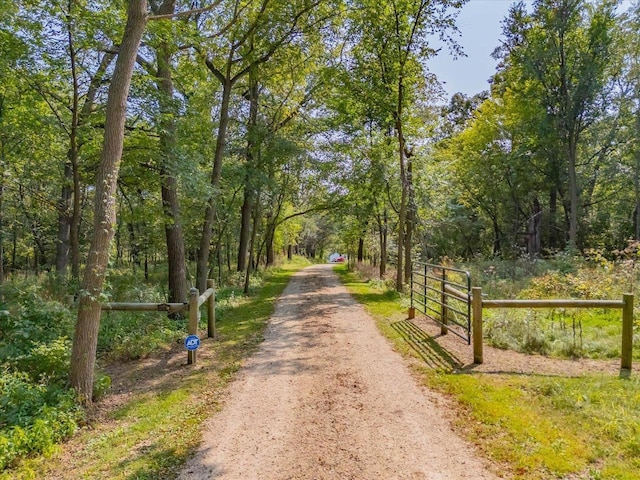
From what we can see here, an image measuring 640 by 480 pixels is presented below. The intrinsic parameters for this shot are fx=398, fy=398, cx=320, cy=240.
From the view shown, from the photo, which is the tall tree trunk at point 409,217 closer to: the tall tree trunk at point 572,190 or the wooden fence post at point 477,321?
the wooden fence post at point 477,321

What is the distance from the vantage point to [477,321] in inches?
224

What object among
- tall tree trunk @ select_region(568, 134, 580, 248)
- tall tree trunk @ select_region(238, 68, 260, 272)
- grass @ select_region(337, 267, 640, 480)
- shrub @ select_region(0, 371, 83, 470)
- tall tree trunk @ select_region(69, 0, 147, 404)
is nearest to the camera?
grass @ select_region(337, 267, 640, 480)

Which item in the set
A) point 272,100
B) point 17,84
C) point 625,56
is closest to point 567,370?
point 17,84

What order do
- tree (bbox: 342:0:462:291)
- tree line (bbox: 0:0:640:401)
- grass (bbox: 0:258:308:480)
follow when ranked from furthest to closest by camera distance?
tree (bbox: 342:0:462:291) < tree line (bbox: 0:0:640:401) < grass (bbox: 0:258:308:480)

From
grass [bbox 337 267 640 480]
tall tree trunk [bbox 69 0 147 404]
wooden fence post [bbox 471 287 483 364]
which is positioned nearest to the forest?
tall tree trunk [bbox 69 0 147 404]

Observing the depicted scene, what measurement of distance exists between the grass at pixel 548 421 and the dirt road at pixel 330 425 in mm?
262

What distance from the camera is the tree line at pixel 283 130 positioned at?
7445mm

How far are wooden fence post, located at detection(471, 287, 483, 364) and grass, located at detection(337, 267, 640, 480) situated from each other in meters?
0.48

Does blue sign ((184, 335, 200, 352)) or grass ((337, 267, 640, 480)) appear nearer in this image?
grass ((337, 267, 640, 480))

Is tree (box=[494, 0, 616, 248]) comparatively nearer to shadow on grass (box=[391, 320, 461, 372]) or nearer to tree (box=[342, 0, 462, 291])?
tree (box=[342, 0, 462, 291])

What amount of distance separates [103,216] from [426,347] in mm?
5226

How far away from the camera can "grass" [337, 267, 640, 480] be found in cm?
314

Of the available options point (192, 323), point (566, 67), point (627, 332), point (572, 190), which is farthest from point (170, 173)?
point (566, 67)

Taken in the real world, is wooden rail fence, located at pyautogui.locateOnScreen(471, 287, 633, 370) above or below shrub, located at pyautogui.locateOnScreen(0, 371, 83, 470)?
above
